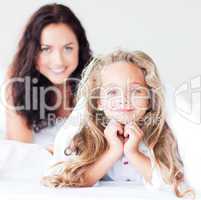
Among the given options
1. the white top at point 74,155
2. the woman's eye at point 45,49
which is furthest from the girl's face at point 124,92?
the woman's eye at point 45,49

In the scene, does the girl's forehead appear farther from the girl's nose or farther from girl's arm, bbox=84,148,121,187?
girl's arm, bbox=84,148,121,187

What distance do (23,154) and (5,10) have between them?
1.87 ft

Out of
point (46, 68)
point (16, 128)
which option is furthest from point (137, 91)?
point (16, 128)

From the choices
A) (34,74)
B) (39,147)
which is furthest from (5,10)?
(39,147)

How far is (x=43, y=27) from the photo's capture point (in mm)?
1663

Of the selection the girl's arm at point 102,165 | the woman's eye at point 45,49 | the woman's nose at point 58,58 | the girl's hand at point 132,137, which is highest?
the woman's eye at point 45,49

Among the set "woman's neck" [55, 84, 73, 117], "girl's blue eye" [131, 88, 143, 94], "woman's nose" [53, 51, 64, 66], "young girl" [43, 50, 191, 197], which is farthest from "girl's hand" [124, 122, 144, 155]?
"woman's nose" [53, 51, 64, 66]

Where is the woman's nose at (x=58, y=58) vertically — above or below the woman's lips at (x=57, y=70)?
above

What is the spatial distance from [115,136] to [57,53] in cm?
39

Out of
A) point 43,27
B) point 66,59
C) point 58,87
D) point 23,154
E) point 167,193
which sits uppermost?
point 43,27

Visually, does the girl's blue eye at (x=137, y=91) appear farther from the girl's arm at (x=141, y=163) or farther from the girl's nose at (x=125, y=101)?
the girl's arm at (x=141, y=163)

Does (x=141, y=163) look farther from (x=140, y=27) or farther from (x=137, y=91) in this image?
(x=140, y=27)

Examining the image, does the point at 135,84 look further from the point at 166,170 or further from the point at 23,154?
the point at 23,154

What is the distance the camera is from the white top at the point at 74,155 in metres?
1.60
